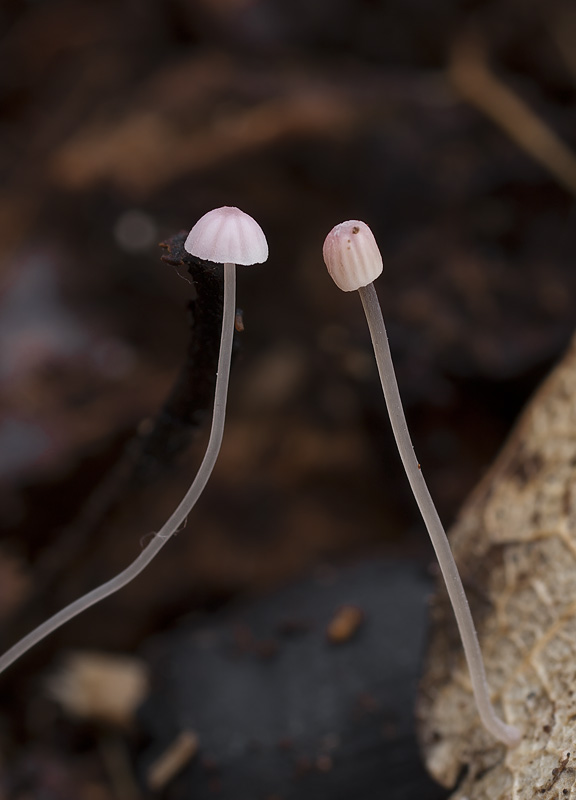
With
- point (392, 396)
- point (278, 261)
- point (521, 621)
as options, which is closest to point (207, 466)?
point (392, 396)

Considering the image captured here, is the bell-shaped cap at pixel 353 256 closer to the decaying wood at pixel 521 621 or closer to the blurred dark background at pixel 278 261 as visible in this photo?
the decaying wood at pixel 521 621

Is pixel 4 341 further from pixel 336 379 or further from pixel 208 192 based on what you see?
pixel 336 379

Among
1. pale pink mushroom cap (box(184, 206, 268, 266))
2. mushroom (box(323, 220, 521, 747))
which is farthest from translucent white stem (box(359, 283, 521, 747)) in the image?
pale pink mushroom cap (box(184, 206, 268, 266))

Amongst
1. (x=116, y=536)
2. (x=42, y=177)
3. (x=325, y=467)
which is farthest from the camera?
(x=42, y=177)

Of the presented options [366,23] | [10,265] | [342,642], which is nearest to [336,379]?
[342,642]

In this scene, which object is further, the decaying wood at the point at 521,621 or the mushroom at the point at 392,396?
the decaying wood at the point at 521,621

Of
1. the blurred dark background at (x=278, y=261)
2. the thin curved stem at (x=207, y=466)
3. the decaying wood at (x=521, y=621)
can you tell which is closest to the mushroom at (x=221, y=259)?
the thin curved stem at (x=207, y=466)

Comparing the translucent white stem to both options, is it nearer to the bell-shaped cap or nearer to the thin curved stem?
the bell-shaped cap
